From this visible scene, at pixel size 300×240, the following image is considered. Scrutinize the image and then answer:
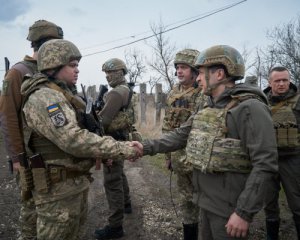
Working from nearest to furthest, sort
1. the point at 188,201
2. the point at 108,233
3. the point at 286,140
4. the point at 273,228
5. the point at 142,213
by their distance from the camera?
the point at 286,140, the point at 188,201, the point at 273,228, the point at 108,233, the point at 142,213

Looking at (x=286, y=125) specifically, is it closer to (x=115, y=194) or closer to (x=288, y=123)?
(x=288, y=123)

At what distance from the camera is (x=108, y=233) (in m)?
4.47

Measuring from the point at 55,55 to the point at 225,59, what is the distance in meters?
1.57

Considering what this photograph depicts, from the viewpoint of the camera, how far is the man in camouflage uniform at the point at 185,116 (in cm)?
411

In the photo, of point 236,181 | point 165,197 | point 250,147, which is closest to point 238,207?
point 236,181

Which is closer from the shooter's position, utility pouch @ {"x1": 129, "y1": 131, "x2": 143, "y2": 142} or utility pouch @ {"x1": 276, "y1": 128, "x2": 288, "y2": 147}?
utility pouch @ {"x1": 276, "y1": 128, "x2": 288, "y2": 147}

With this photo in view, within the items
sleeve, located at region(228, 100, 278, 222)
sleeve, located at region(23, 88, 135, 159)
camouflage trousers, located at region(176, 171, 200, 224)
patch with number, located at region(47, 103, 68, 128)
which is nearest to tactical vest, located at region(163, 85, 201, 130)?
camouflage trousers, located at region(176, 171, 200, 224)

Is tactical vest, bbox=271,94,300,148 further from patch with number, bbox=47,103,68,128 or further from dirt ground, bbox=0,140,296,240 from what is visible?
patch with number, bbox=47,103,68,128

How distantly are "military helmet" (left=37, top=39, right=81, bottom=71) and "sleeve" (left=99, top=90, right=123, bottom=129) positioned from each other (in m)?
1.59

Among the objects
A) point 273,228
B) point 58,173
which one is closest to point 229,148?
point 58,173

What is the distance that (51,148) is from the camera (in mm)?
2906

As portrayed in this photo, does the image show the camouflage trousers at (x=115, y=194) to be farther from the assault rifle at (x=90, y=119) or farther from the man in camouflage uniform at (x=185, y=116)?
the assault rifle at (x=90, y=119)

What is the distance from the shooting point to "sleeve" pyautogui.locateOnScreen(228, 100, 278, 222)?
234cm

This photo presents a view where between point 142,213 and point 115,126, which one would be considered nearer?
point 115,126
